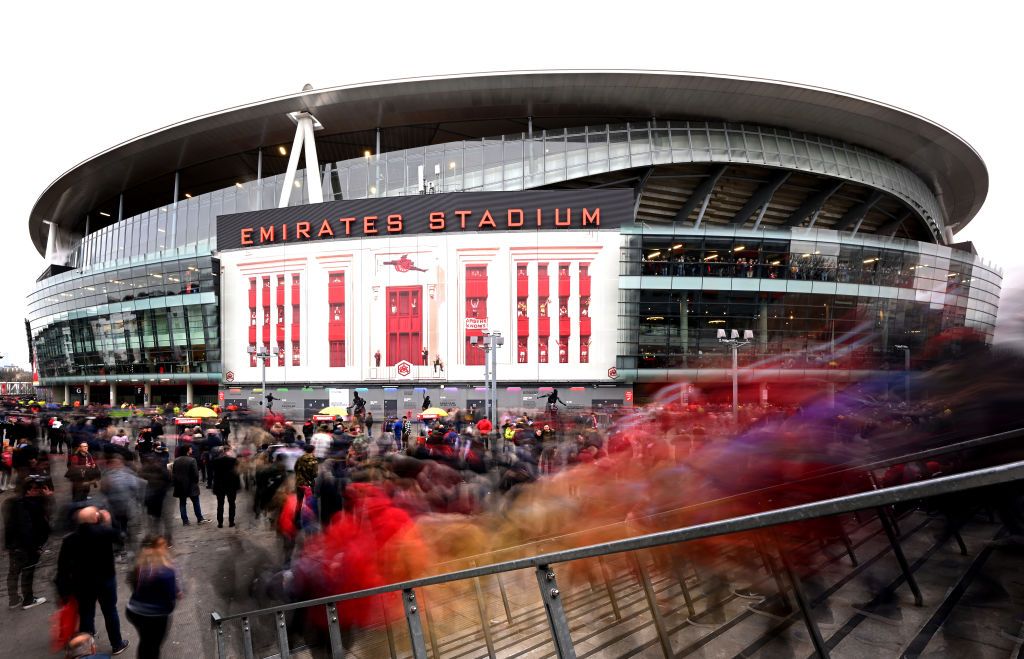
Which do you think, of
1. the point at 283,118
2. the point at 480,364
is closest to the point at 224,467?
the point at 480,364

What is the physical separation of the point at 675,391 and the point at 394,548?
3542cm

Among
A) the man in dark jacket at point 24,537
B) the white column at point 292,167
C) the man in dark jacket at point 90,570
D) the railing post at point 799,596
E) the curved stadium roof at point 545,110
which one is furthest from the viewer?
the white column at point 292,167

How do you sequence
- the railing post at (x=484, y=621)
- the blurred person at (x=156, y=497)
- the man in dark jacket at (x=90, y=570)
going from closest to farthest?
the railing post at (x=484, y=621)
the man in dark jacket at (x=90, y=570)
the blurred person at (x=156, y=497)

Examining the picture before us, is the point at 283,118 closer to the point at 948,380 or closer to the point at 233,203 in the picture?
the point at 233,203

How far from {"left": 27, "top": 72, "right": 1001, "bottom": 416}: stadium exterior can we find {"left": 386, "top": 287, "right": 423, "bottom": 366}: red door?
152 millimetres

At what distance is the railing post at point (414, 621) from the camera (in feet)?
10.6

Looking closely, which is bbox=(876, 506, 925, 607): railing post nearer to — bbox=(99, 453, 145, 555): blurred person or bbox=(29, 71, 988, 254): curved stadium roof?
bbox=(99, 453, 145, 555): blurred person

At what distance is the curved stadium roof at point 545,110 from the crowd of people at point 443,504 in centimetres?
3705

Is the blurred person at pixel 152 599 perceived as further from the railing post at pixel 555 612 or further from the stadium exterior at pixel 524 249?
the stadium exterior at pixel 524 249

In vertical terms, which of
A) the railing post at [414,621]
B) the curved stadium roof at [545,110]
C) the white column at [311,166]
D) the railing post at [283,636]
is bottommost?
the railing post at [283,636]

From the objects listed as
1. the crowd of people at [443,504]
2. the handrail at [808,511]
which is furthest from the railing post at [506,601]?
the crowd of people at [443,504]

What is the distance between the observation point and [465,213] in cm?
3762

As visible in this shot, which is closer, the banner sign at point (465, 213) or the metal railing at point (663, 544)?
the metal railing at point (663, 544)

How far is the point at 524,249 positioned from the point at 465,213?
17.5 feet
